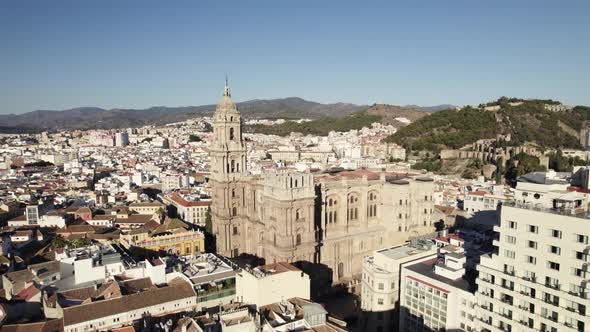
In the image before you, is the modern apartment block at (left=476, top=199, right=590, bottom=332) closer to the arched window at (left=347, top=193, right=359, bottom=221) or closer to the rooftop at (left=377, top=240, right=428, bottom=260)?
the rooftop at (left=377, top=240, right=428, bottom=260)

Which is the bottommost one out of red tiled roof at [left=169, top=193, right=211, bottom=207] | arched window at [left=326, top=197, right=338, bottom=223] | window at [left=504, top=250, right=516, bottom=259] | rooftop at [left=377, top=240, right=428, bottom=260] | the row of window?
red tiled roof at [left=169, top=193, right=211, bottom=207]

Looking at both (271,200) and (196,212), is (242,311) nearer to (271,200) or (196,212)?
(271,200)

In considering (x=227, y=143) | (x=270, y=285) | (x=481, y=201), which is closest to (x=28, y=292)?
(x=270, y=285)

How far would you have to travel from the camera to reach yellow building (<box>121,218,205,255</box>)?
50156 mm

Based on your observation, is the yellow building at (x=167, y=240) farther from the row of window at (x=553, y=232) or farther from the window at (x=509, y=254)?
the row of window at (x=553, y=232)

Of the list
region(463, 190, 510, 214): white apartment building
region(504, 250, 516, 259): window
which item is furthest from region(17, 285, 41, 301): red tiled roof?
region(463, 190, 510, 214): white apartment building

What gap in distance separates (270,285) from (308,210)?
10972mm

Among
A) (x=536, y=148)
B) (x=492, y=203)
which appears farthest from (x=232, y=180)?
(x=536, y=148)

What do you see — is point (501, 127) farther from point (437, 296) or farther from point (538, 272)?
point (538, 272)

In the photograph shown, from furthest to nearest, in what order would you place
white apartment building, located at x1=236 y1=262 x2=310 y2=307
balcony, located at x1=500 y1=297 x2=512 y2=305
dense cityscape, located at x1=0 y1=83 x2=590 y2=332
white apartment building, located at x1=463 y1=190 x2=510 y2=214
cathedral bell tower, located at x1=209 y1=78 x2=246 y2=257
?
white apartment building, located at x1=463 y1=190 x2=510 y2=214, cathedral bell tower, located at x1=209 y1=78 x2=246 y2=257, white apartment building, located at x1=236 y1=262 x2=310 y2=307, balcony, located at x1=500 y1=297 x2=512 y2=305, dense cityscape, located at x1=0 y1=83 x2=590 y2=332

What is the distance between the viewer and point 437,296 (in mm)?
29047

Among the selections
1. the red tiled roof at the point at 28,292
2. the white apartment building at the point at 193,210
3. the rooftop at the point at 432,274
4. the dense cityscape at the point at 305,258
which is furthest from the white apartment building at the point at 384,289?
the white apartment building at the point at 193,210

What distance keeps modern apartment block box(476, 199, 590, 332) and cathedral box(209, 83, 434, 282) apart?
697 inches

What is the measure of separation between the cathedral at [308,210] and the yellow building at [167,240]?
314 centimetres
